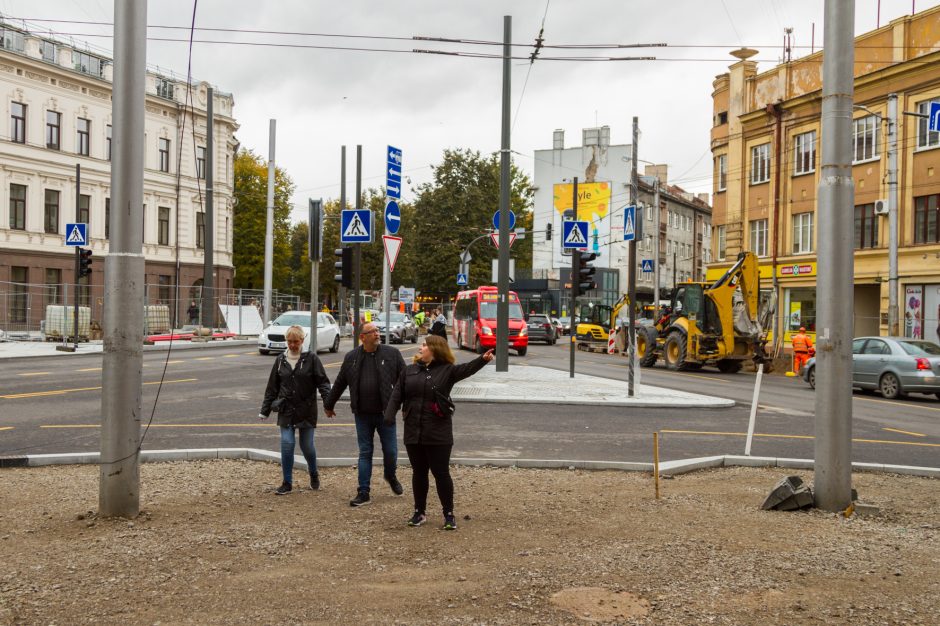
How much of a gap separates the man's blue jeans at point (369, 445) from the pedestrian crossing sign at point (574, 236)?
500 inches

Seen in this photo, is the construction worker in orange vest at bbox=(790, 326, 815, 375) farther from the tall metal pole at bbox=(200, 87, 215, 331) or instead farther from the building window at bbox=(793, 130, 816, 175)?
the tall metal pole at bbox=(200, 87, 215, 331)

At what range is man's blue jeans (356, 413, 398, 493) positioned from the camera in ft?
26.2

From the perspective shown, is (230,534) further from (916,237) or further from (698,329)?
(916,237)

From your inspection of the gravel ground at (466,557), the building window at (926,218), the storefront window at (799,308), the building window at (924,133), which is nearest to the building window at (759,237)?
the storefront window at (799,308)

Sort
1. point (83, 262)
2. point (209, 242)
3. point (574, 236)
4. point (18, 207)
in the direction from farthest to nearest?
point (18, 207) < point (209, 242) < point (83, 262) < point (574, 236)

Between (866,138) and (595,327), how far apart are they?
18650 mm

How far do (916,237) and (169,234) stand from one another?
40348 mm

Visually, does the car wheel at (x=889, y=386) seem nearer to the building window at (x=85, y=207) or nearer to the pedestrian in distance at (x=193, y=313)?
the pedestrian in distance at (x=193, y=313)

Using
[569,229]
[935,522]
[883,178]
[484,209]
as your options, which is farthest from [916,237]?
[484,209]

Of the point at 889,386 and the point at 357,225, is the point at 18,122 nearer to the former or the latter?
the point at 357,225

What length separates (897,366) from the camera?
20.5m

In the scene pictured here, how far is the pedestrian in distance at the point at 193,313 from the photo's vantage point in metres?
40.7

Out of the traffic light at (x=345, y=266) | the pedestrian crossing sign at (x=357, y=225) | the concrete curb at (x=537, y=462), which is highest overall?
the pedestrian crossing sign at (x=357, y=225)

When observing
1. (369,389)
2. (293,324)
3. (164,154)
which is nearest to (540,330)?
(293,324)
